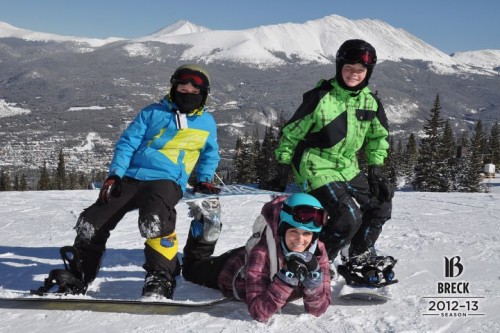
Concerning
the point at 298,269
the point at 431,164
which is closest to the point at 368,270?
the point at 298,269

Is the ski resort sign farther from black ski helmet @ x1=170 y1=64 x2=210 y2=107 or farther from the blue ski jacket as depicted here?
black ski helmet @ x1=170 y1=64 x2=210 y2=107

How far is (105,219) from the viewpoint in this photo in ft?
13.0

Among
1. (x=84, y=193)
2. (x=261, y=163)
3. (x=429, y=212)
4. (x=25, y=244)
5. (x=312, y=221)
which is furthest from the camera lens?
(x=261, y=163)

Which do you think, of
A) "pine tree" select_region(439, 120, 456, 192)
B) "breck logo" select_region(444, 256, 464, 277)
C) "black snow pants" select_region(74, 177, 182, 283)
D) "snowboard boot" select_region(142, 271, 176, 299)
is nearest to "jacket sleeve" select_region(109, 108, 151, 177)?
"black snow pants" select_region(74, 177, 182, 283)

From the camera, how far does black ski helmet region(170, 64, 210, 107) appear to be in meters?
4.23

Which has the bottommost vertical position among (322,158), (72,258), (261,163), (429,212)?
(261,163)

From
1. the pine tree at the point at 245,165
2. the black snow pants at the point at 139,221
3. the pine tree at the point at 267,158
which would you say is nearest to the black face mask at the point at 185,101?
the black snow pants at the point at 139,221

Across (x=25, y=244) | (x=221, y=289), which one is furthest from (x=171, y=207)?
(x=25, y=244)

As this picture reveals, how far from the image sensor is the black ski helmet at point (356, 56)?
419cm

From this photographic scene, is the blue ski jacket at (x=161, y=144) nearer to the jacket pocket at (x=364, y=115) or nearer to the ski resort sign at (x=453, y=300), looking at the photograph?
the jacket pocket at (x=364, y=115)

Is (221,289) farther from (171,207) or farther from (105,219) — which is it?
(105,219)

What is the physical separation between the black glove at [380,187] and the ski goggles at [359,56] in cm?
101

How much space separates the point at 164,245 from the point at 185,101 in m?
1.26

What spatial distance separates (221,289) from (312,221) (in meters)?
1.17
